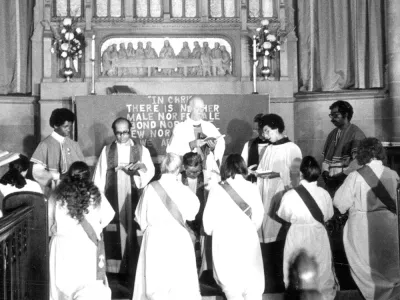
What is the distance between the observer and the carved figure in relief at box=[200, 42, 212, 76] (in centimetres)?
1041

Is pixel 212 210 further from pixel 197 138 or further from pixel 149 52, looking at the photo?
pixel 149 52

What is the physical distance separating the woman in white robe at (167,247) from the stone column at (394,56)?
5.05m

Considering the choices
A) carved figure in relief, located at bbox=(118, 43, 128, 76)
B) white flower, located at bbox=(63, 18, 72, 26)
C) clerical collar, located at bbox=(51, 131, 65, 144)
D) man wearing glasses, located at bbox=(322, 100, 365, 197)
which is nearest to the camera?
clerical collar, located at bbox=(51, 131, 65, 144)

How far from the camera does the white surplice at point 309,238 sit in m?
6.08

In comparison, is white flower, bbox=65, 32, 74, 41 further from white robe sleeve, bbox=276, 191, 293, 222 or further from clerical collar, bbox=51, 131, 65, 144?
white robe sleeve, bbox=276, 191, 293, 222

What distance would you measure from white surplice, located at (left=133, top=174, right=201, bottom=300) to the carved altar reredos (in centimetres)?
475

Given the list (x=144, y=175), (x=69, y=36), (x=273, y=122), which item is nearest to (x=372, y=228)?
(x=273, y=122)

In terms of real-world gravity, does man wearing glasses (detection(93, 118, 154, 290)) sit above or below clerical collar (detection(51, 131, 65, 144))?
below

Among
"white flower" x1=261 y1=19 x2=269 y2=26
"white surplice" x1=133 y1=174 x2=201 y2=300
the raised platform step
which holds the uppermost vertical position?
"white flower" x1=261 y1=19 x2=269 y2=26

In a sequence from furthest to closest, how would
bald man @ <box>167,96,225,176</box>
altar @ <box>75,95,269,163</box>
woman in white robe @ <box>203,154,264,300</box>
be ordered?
altar @ <box>75,95,269,163</box> → bald man @ <box>167,96,225,176</box> → woman in white robe @ <box>203,154,264,300</box>

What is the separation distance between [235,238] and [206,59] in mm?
5174

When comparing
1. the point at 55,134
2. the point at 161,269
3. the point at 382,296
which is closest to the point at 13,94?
the point at 55,134

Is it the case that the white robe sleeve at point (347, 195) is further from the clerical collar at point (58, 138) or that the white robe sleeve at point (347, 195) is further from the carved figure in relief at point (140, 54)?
the carved figure in relief at point (140, 54)

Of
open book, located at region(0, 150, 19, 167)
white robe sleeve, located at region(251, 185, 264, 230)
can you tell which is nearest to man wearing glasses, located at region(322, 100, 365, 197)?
white robe sleeve, located at region(251, 185, 264, 230)
